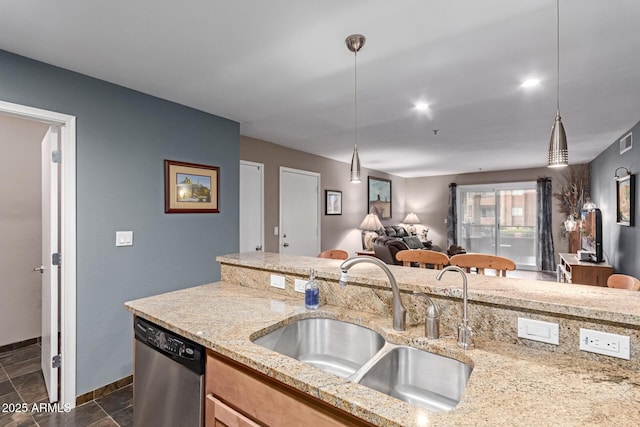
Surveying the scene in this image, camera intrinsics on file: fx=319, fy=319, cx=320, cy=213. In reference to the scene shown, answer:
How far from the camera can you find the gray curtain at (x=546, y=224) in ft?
22.0

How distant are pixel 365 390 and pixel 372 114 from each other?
2.73m

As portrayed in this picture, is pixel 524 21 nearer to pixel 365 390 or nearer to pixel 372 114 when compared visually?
pixel 372 114

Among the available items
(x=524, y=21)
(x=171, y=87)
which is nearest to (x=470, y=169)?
(x=524, y=21)

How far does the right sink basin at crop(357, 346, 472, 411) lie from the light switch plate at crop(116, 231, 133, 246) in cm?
226

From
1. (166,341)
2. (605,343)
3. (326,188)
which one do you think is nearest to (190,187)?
(166,341)

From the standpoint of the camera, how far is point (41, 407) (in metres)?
2.22

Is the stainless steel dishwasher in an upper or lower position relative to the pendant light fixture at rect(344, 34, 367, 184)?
lower

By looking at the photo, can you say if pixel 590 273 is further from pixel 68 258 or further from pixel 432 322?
pixel 68 258

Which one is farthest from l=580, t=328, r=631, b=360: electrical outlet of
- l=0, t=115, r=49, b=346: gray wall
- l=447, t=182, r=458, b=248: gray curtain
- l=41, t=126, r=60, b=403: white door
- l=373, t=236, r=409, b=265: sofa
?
l=447, t=182, r=458, b=248: gray curtain

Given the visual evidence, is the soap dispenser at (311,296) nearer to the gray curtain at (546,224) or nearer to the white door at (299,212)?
the white door at (299,212)

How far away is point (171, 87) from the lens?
252cm

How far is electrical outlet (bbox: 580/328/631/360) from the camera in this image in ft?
3.23

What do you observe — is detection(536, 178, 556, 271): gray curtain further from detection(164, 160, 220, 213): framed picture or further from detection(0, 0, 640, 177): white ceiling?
detection(164, 160, 220, 213): framed picture

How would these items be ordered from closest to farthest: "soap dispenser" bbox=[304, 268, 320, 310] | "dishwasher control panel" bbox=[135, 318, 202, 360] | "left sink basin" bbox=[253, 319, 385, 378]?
"dishwasher control panel" bbox=[135, 318, 202, 360] → "left sink basin" bbox=[253, 319, 385, 378] → "soap dispenser" bbox=[304, 268, 320, 310]
